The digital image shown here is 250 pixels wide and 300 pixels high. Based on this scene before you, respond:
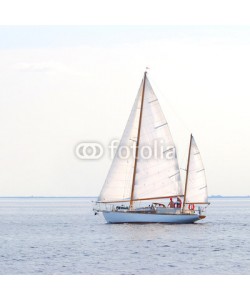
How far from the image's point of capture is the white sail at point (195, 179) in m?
83.9

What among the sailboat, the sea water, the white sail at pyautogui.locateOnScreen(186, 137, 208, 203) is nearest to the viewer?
the sea water

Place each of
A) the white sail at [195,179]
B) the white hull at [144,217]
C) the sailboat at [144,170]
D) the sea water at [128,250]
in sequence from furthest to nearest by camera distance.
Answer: the white sail at [195,179], the sailboat at [144,170], the white hull at [144,217], the sea water at [128,250]

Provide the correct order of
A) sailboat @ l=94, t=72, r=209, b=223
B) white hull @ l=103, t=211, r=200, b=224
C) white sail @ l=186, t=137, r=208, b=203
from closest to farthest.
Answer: white hull @ l=103, t=211, r=200, b=224 < sailboat @ l=94, t=72, r=209, b=223 < white sail @ l=186, t=137, r=208, b=203

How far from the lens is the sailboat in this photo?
263 feet

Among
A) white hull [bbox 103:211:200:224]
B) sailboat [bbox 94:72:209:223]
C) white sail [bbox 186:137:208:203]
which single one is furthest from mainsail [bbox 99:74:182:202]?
white sail [bbox 186:137:208:203]

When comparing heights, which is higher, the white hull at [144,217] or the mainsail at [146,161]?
the mainsail at [146,161]

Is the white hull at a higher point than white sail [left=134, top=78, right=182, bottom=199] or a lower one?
lower

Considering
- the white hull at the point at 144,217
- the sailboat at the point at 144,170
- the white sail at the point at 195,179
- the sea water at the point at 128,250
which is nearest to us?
the sea water at the point at 128,250

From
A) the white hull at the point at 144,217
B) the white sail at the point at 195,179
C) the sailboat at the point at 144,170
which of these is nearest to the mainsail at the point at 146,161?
the sailboat at the point at 144,170

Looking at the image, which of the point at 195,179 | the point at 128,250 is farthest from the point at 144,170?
the point at 128,250

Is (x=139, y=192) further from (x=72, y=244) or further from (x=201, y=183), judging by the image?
(x=72, y=244)

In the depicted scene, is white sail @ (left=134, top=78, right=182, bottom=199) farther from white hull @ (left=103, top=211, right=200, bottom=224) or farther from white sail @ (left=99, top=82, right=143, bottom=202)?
white hull @ (left=103, top=211, right=200, bottom=224)

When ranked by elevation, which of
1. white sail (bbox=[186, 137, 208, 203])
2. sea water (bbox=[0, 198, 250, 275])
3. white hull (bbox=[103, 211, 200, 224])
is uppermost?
white sail (bbox=[186, 137, 208, 203])

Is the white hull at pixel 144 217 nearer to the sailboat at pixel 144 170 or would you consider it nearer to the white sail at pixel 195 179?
the sailboat at pixel 144 170
